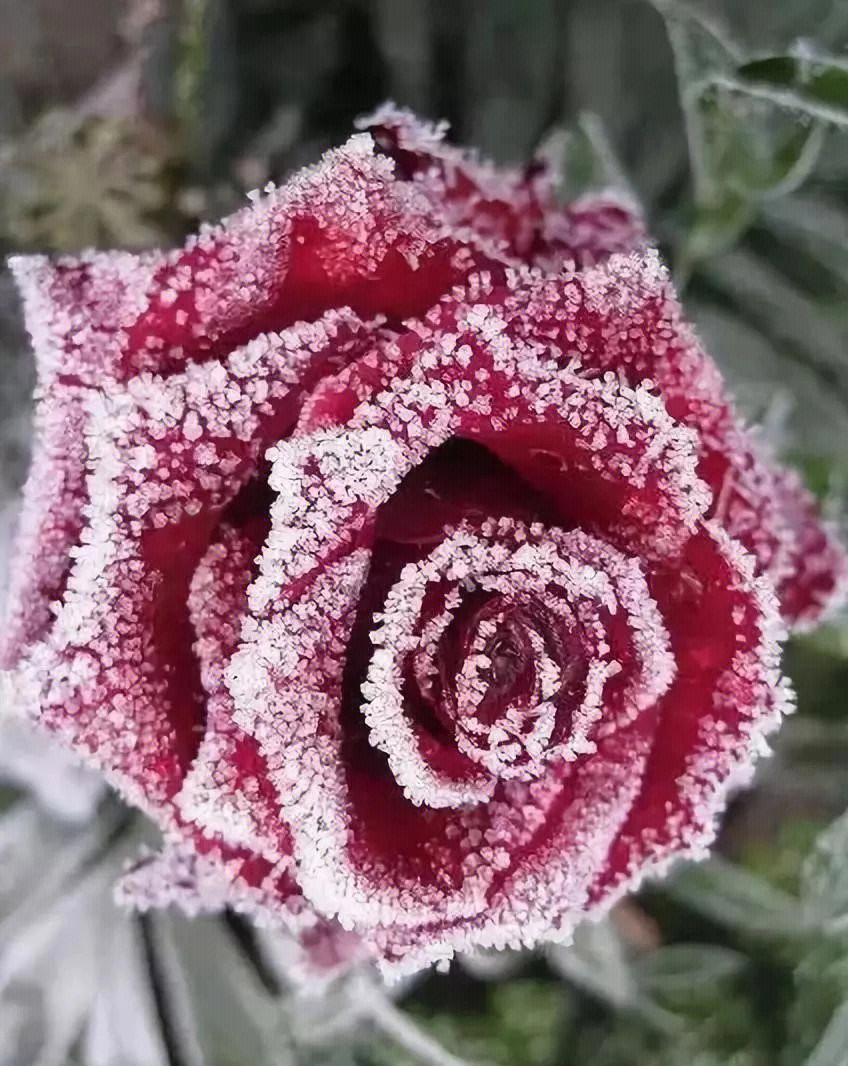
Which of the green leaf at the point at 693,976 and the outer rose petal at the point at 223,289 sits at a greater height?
the outer rose petal at the point at 223,289

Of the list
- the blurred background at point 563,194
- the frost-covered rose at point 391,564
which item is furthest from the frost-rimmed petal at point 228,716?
the blurred background at point 563,194

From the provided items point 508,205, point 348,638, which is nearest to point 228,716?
point 348,638

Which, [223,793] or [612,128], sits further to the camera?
[612,128]

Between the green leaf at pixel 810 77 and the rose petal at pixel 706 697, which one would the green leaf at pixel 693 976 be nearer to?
the rose petal at pixel 706 697

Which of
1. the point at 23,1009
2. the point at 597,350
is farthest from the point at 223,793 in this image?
the point at 23,1009

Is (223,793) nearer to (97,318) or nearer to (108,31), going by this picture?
(97,318)

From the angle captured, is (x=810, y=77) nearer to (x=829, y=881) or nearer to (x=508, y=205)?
(x=508, y=205)
